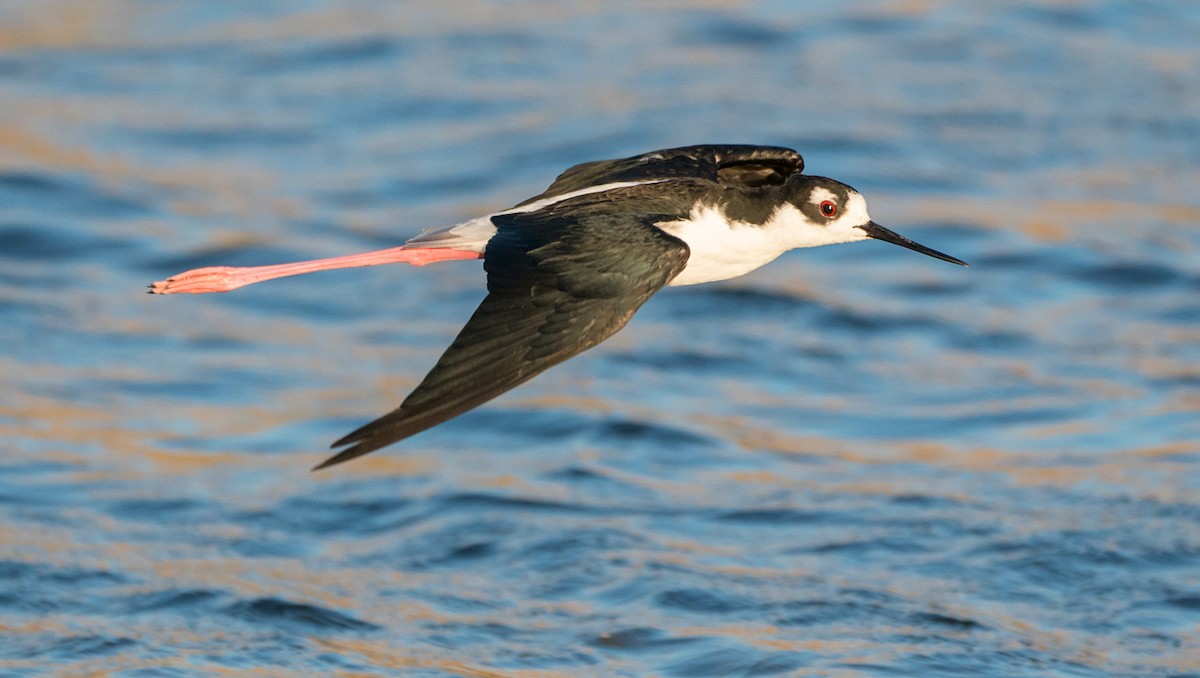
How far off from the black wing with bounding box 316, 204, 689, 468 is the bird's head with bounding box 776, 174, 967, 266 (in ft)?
3.03

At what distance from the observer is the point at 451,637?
Result: 354 inches

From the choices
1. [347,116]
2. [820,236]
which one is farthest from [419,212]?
[820,236]

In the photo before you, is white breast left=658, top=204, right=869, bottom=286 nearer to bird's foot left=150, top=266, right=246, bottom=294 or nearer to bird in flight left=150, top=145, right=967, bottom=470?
bird in flight left=150, top=145, right=967, bottom=470

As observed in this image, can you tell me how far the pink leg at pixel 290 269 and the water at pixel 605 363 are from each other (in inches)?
72.7

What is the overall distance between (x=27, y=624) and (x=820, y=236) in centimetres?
412

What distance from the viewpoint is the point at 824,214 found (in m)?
7.87

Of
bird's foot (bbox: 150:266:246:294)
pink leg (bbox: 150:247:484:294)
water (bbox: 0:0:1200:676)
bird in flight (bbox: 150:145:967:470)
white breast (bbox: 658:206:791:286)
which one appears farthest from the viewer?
water (bbox: 0:0:1200:676)

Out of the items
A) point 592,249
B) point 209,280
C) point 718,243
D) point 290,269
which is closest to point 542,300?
point 592,249

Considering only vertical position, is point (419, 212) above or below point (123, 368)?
above

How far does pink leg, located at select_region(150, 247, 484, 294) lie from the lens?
7594mm

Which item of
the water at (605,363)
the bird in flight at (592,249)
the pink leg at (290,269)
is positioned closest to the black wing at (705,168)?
the bird in flight at (592,249)

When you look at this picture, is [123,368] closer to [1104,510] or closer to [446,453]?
[446,453]

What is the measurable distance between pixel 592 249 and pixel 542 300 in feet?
1.10

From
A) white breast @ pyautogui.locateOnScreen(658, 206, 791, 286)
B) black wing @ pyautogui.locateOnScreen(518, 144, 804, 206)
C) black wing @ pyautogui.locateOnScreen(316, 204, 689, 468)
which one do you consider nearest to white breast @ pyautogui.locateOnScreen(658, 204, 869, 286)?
white breast @ pyautogui.locateOnScreen(658, 206, 791, 286)
